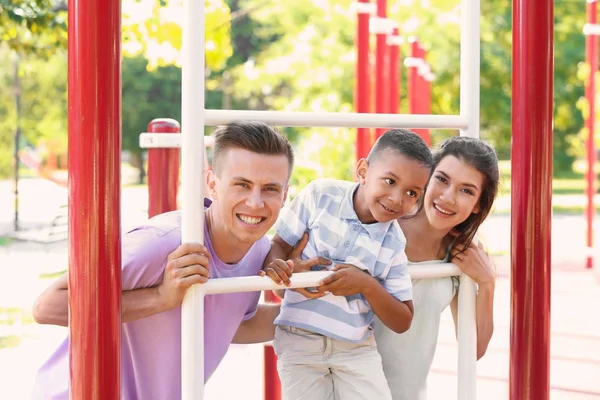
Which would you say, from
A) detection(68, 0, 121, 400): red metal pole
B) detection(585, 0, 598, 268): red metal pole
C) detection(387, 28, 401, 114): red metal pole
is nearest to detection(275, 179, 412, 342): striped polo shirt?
detection(68, 0, 121, 400): red metal pole

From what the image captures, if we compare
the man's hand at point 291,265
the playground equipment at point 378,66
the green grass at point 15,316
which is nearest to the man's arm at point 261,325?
the man's hand at point 291,265

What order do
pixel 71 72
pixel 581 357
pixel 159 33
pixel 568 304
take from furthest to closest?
pixel 159 33 < pixel 568 304 < pixel 581 357 < pixel 71 72

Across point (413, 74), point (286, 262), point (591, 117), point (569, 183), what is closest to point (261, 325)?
point (286, 262)

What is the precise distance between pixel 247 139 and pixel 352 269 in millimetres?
383

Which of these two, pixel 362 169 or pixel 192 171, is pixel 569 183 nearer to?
pixel 362 169

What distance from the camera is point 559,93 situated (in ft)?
60.4

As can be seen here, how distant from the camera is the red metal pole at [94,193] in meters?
1.52

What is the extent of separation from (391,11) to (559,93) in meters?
6.21

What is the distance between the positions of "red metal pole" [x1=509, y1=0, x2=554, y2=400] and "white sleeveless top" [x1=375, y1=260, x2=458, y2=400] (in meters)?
0.40

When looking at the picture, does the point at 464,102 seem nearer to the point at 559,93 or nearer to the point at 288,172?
the point at 288,172

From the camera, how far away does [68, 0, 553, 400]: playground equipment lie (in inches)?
59.9

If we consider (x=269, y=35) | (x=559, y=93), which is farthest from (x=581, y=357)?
(x=269, y=35)

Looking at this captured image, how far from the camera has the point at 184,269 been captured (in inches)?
68.4

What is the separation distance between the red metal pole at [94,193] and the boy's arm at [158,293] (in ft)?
0.64
